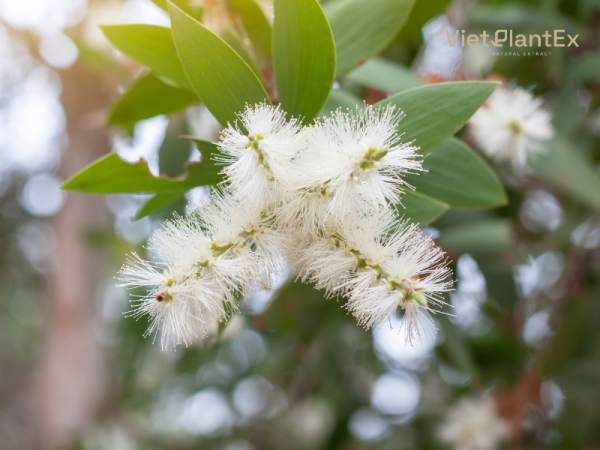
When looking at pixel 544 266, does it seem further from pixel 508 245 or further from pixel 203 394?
pixel 203 394

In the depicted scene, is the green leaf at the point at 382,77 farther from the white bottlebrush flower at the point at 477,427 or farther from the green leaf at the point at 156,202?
the white bottlebrush flower at the point at 477,427

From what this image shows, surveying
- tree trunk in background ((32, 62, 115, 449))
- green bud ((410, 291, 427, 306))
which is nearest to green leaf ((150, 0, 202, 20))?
green bud ((410, 291, 427, 306))

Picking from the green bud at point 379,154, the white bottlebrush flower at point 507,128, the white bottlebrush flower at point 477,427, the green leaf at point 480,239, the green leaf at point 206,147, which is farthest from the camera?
the white bottlebrush flower at point 477,427

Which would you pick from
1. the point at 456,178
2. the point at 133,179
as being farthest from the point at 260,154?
the point at 456,178

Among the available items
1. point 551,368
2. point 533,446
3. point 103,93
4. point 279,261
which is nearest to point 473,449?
point 533,446

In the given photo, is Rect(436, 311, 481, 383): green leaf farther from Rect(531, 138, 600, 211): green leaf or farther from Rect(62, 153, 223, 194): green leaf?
Rect(62, 153, 223, 194): green leaf

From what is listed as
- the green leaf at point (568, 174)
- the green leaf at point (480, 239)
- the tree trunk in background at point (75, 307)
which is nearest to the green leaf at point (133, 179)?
the green leaf at point (480, 239)
